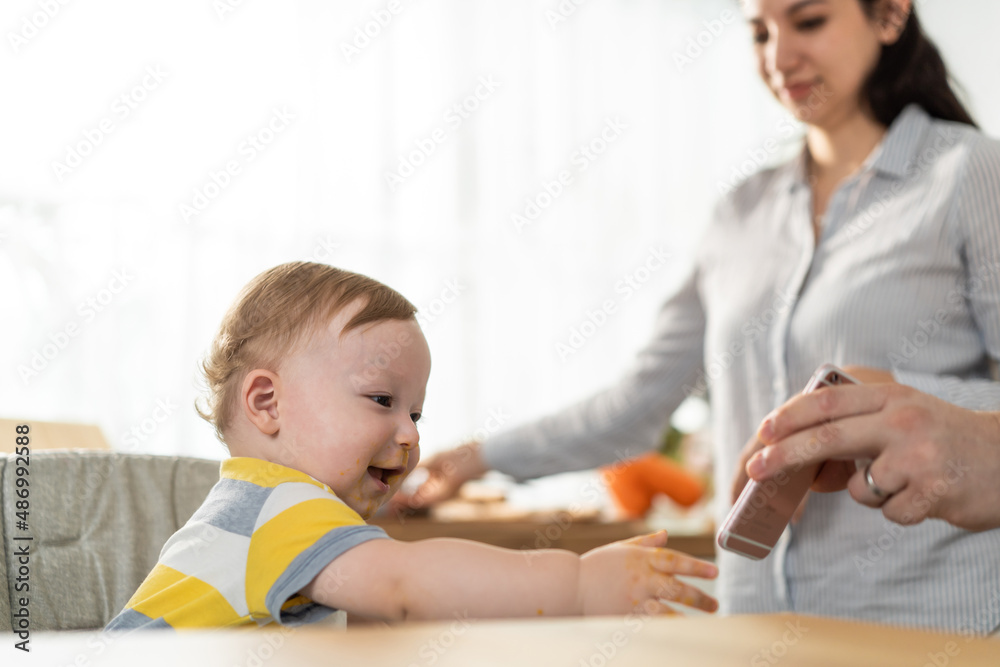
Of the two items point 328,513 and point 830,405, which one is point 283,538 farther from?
point 830,405

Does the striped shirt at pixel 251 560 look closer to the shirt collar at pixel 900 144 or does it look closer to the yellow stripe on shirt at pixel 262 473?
the yellow stripe on shirt at pixel 262 473

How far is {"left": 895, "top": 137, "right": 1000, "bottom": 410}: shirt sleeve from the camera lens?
3.07ft

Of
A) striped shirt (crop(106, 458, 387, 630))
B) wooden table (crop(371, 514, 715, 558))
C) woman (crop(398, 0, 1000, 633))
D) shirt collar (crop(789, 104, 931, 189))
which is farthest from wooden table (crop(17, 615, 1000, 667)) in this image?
wooden table (crop(371, 514, 715, 558))

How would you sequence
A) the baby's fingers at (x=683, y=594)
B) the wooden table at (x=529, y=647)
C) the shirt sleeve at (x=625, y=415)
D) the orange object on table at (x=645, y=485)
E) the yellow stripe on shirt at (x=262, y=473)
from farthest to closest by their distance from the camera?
1. the orange object on table at (x=645, y=485)
2. the shirt sleeve at (x=625, y=415)
3. the yellow stripe on shirt at (x=262, y=473)
4. the baby's fingers at (x=683, y=594)
5. the wooden table at (x=529, y=647)

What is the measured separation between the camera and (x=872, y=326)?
1.00 metres

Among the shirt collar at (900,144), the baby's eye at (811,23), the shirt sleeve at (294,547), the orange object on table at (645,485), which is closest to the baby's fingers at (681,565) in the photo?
the shirt sleeve at (294,547)

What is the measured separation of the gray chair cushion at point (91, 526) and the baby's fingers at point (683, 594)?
1.80 ft

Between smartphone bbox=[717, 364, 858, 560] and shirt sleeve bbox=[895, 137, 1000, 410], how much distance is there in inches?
8.9

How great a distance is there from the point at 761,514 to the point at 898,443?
139 millimetres

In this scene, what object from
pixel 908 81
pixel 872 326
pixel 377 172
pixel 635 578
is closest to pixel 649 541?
pixel 635 578

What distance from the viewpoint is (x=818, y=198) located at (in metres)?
1.19

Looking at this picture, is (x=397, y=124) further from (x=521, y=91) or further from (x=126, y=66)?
(x=126, y=66)

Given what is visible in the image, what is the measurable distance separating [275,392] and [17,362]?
1.46m

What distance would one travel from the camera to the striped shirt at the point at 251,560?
1.90ft
